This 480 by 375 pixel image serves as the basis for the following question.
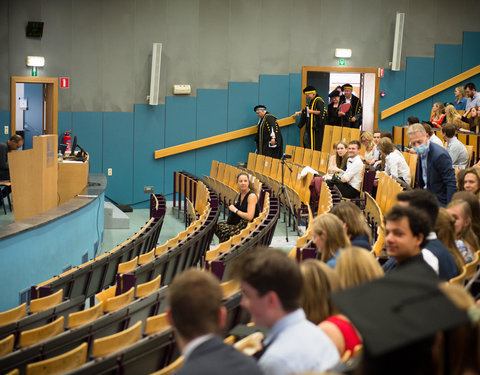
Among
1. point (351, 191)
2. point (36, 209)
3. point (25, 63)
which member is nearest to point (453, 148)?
point (351, 191)

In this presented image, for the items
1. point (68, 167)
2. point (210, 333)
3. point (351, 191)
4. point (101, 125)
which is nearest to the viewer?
point (210, 333)

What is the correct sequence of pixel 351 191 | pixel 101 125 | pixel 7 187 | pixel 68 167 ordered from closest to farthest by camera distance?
pixel 351 191 < pixel 68 167 < pixel 7 187 < pixel 101 125

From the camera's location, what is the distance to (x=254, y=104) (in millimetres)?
12031

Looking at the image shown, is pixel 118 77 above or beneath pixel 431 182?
above

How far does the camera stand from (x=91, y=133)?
11312 millimetres

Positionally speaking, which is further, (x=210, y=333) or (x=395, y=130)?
(x=395, y=130)

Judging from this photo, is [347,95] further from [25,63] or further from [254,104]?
[25,63]

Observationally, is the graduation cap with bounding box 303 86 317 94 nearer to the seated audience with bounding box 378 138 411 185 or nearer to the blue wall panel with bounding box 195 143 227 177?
the blue wall panel with bounding box 195 143 227 177

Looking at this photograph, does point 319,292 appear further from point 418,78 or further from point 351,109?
point 418,78

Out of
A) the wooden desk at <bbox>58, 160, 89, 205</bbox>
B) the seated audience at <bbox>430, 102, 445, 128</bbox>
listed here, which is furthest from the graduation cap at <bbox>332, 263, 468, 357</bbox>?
the seated audience at <bbox>430, 102, 445, 128</bbox>

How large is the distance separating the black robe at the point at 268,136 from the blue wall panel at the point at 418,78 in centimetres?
281

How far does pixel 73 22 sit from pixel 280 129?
4.06 m

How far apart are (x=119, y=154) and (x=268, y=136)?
8.52 feet

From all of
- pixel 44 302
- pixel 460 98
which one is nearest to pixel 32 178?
pixel 44 302
